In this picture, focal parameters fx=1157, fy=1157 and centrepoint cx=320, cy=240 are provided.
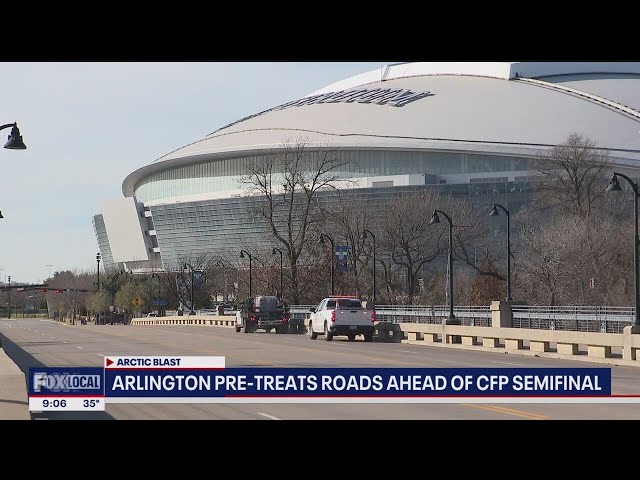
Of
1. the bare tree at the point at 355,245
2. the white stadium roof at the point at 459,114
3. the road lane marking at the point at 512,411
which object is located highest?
the white stadium roof at the point at 459,114

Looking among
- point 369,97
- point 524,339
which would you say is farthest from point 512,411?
point 369,97

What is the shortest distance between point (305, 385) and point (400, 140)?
114 m

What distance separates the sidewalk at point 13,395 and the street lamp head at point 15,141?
5968 mm

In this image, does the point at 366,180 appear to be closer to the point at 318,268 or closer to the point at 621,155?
the point at 621,155

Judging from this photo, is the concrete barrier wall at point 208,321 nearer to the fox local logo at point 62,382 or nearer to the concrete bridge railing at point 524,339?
the concrete bridge railing at point 524,339

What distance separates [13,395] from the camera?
20.1 metres

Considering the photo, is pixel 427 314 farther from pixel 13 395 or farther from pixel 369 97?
pixel 369 97

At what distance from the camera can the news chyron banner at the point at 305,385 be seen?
19.5 metres

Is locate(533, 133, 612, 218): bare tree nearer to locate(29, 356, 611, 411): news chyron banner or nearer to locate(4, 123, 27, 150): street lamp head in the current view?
locate(29, 356, 611, 411): news chyron banner

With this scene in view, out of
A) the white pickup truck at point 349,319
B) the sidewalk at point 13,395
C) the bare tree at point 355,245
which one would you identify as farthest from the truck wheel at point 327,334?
the bare tree at point 355,245

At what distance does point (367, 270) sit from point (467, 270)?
22613mm

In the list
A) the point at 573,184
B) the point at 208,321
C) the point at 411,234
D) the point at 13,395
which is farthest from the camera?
the point at 411,234
